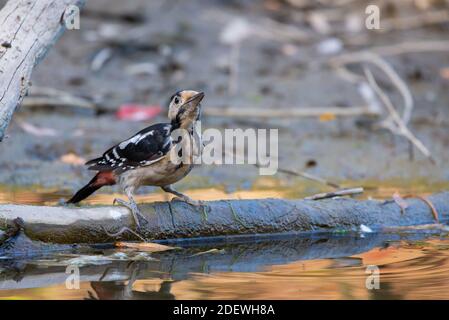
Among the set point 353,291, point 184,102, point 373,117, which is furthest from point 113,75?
point 353,291

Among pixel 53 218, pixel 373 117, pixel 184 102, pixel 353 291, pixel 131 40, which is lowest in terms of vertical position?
pixel 353 291

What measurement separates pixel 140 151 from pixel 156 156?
0.14m

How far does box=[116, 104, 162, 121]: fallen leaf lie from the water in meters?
3.58

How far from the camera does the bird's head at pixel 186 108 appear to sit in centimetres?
578

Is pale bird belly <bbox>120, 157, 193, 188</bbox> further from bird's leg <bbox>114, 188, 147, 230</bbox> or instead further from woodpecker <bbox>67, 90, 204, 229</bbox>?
bird's leg <bbox>114, 188, 147, 230</bbox>

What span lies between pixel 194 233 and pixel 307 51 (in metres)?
5.76

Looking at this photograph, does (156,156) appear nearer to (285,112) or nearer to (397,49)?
(285,112)

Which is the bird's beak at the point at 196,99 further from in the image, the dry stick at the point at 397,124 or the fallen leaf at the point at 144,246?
the dry stick at the point at 397,124

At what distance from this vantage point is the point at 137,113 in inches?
373

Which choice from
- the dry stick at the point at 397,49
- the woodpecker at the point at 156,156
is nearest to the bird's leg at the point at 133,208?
the woodpecker at the point at 156,156

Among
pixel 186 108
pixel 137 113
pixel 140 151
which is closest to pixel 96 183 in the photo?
pixel 140 151

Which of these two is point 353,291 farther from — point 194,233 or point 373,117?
point 373,117

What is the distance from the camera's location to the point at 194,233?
592cm

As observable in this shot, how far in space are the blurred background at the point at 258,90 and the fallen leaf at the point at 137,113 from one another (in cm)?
1
